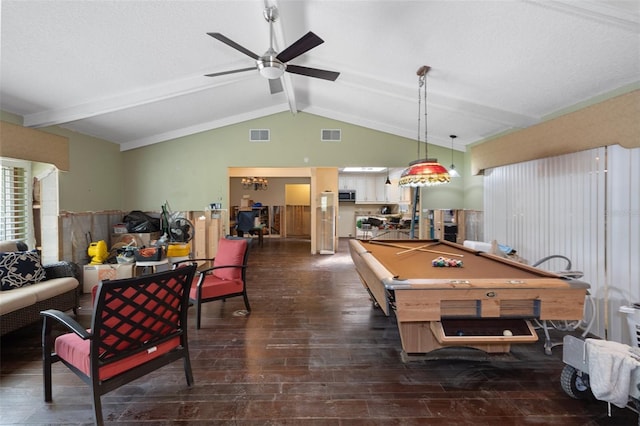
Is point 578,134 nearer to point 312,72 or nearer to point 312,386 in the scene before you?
point 312,72

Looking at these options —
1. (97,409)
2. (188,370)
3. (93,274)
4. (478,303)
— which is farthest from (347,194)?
(97,409)

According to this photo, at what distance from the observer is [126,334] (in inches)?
72.3

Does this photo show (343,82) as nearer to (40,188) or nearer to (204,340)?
(204,340)

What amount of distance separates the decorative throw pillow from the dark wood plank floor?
511 millimetres

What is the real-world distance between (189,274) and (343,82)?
3986 mm

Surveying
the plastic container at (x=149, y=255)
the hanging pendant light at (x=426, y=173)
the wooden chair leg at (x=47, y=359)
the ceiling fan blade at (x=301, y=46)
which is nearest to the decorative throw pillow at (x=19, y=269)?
the plastic container at (x=149, y=255)

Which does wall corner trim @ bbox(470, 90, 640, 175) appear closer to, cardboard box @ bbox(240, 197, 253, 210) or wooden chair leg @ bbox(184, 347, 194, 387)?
wooden chair leg @ bbox(184, 347, 194, 387)

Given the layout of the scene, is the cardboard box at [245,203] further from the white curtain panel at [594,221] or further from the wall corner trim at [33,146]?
the white curtain panel at [594,221]

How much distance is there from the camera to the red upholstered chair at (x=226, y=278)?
3.27 m

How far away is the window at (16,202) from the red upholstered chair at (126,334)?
3.14 metres

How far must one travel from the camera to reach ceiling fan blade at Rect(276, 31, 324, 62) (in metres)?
2.53

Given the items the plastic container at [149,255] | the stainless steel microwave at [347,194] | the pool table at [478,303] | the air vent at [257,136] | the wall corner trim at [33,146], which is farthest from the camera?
the stainless steel microwave at [347,194]

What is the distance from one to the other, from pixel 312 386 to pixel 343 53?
3.78 meters

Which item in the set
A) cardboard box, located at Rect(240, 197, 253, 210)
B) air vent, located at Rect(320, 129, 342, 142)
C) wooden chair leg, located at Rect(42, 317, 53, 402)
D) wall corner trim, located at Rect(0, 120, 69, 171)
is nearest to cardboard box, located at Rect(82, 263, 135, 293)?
wall corner trim, located at Rect(0, 120, 69, 171)
